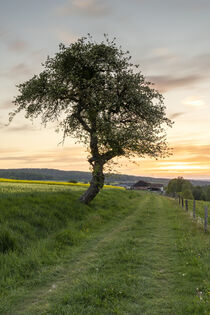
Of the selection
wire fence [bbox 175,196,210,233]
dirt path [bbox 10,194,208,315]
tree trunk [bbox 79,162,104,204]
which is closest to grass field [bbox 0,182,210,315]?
dirt path [bbox 10,194,208,315]

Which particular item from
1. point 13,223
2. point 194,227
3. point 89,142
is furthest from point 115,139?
point 13,223

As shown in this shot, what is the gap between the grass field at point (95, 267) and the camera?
7.04 metres

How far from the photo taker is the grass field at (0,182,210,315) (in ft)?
23.1

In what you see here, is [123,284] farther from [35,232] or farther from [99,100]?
[99,100]

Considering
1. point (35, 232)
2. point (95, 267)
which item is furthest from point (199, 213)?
point (95, 267)

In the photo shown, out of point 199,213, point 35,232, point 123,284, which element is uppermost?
point 35,232

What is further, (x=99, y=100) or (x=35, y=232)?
(x=99, y=100)

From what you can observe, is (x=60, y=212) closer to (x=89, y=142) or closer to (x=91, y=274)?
(x=89, y=142)

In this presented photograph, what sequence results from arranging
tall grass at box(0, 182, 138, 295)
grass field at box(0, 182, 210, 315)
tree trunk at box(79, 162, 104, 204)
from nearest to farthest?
grass field at box(0, 182, 210, 315)
tall grass at box(0, 182, 138, 295)
tree trunk at box(79, 162, 104, 204)

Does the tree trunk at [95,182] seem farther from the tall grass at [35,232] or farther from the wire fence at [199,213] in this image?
the wire fence at [199,213]

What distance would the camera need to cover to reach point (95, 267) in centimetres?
989

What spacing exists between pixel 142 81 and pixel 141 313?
22.0 metres

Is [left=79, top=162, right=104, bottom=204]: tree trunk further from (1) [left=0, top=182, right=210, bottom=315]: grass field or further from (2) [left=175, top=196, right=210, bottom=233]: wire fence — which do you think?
(2) [left=175, top=196, right=210, bottom=233]: wire fence

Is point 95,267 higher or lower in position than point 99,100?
lower
